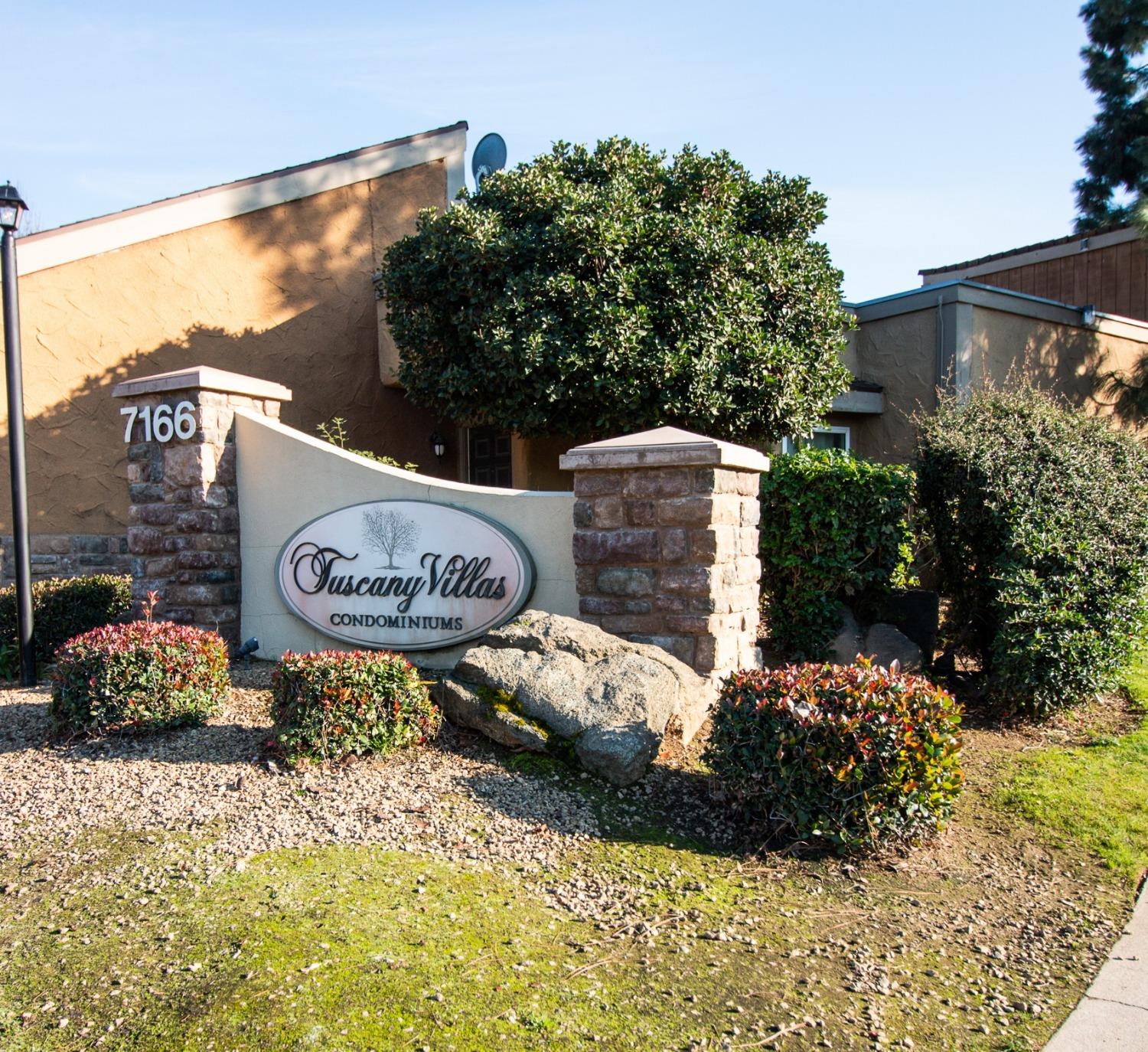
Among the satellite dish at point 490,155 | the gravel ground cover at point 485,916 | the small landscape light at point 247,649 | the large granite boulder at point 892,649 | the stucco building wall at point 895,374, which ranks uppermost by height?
the satellite dish at point 490,155

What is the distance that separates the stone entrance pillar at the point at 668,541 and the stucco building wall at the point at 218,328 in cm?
664

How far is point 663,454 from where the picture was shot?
6.29 m

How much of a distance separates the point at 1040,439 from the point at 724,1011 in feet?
18.2

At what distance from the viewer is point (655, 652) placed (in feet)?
19.8

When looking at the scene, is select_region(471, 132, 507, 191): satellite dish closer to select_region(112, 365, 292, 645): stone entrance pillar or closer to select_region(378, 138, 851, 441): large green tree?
select_region(378, 138, 851, 441): large green tree

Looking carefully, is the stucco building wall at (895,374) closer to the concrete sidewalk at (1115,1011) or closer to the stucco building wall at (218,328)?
the stucco building wall at (218,328)

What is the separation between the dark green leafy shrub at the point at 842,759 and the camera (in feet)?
14.6

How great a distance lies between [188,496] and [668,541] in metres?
3.98

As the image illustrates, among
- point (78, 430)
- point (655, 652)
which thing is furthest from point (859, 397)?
point (78, 430)

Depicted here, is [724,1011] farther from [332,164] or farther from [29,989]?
[332,164]

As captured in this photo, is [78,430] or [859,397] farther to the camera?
[859,397]

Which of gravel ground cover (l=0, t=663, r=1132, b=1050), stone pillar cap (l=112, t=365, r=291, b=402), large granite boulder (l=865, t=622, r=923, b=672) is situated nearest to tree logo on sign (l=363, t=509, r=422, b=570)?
stone pillar cap (l=112, t=365, r=291, b=402)

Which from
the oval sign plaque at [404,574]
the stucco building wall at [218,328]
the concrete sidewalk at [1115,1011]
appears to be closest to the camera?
the concrete sidewalk at [1115,1011]

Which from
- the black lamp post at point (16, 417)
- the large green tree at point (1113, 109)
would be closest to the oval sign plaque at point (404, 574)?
the black lamp post at point (16, 417)
